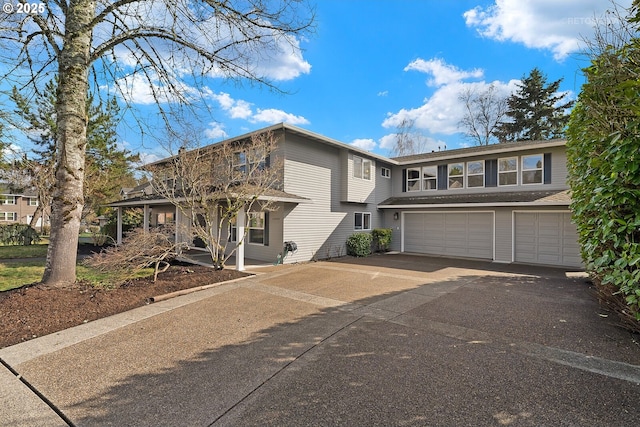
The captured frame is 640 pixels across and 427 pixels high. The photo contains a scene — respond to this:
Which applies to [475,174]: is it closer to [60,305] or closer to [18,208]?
[60,305]

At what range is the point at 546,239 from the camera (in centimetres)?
1270

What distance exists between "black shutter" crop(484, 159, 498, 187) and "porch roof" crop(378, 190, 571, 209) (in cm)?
56

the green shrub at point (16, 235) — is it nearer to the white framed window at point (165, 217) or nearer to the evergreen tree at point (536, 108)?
the white framed window at point (165, 217)

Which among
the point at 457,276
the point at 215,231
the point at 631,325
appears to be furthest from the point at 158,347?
the point at 215,231

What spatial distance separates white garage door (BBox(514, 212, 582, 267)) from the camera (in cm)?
1212

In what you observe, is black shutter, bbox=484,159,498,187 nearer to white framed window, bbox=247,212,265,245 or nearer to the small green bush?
the small green bush

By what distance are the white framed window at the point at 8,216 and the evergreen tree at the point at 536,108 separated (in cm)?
6242

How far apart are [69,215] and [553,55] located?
1117 centimetres

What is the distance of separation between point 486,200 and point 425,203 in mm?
2709

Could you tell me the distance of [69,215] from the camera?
21.4ft

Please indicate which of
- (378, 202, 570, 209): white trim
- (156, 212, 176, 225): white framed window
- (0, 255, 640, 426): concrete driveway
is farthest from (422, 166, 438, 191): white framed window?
(156, 212, 176, 225): white framed window

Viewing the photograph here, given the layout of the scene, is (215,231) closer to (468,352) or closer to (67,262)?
(67,262)

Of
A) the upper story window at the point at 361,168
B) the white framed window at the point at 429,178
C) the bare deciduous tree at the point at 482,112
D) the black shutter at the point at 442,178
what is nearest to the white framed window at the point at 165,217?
the upper story window at the point at 361,168

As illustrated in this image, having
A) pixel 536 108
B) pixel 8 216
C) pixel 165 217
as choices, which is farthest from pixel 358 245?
pixel 8 216
